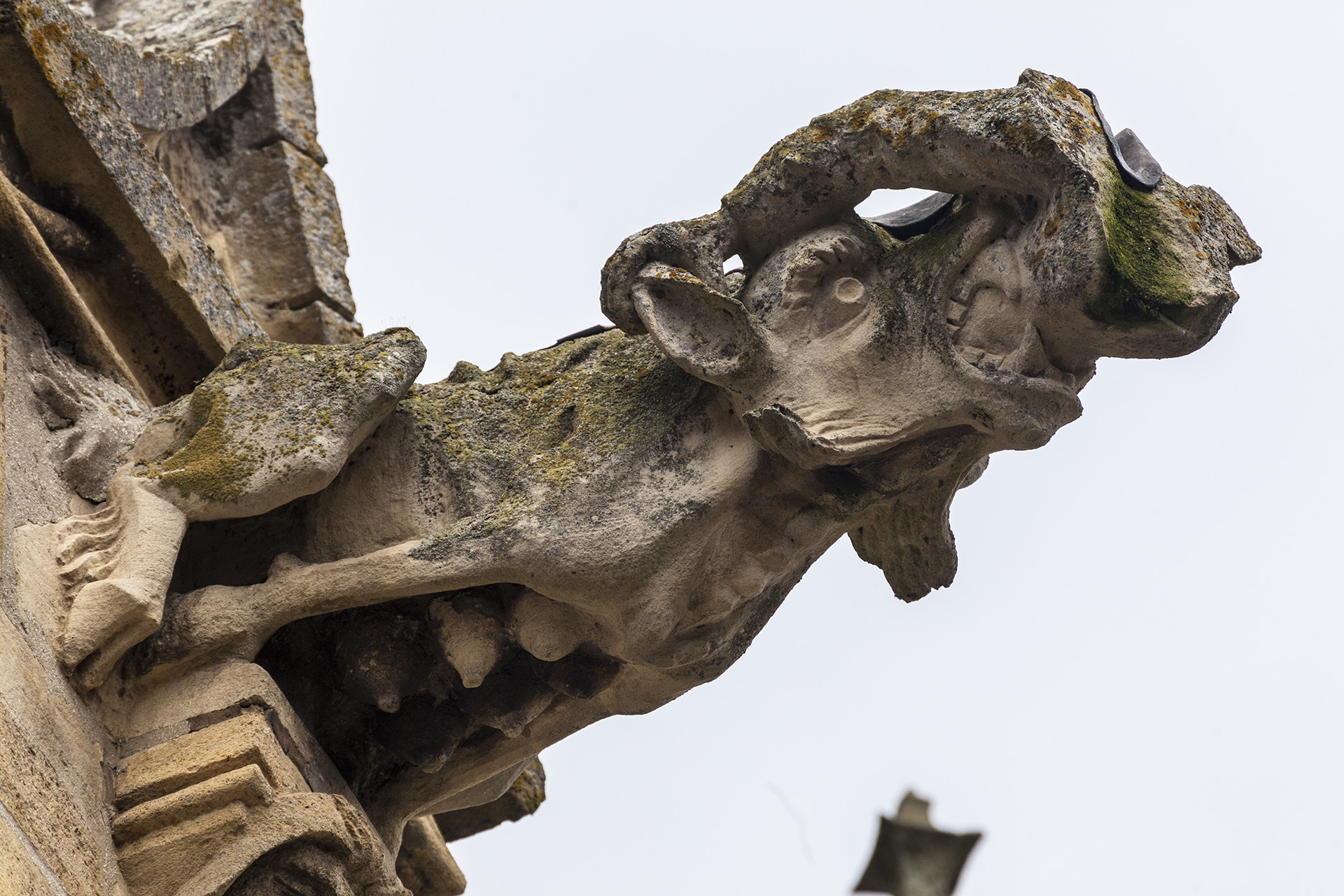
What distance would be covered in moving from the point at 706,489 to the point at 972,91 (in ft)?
3.37

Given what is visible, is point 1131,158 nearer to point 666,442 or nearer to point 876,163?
point 876,163

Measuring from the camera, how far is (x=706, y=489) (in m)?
3.77

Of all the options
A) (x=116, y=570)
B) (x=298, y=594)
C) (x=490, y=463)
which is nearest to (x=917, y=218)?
(x=490, y=463)

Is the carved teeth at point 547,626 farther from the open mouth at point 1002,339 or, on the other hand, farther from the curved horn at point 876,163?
the open mouth at point 1002,339

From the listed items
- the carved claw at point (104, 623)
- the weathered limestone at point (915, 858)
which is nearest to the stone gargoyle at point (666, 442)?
the carved claw at point (104, 623)

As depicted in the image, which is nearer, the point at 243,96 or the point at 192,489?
the point at 192,489

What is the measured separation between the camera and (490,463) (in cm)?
396

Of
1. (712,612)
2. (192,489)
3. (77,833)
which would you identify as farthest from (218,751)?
(712,612)

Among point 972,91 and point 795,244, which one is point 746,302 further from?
point 972,91

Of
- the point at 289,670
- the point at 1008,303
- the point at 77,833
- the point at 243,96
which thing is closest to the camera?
the point at 77,833

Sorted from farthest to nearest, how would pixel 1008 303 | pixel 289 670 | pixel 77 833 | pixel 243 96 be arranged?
pixel 243 96
pixel 289 670
pixel 1008 303
pixel 77 833

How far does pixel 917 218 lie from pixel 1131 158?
1.57 ft

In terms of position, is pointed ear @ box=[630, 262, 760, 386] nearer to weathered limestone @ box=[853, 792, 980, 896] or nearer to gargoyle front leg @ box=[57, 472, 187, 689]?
gargoyle front leg @ box=[57, 472, 187, 689]

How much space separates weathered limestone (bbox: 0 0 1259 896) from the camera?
356 centimetres
